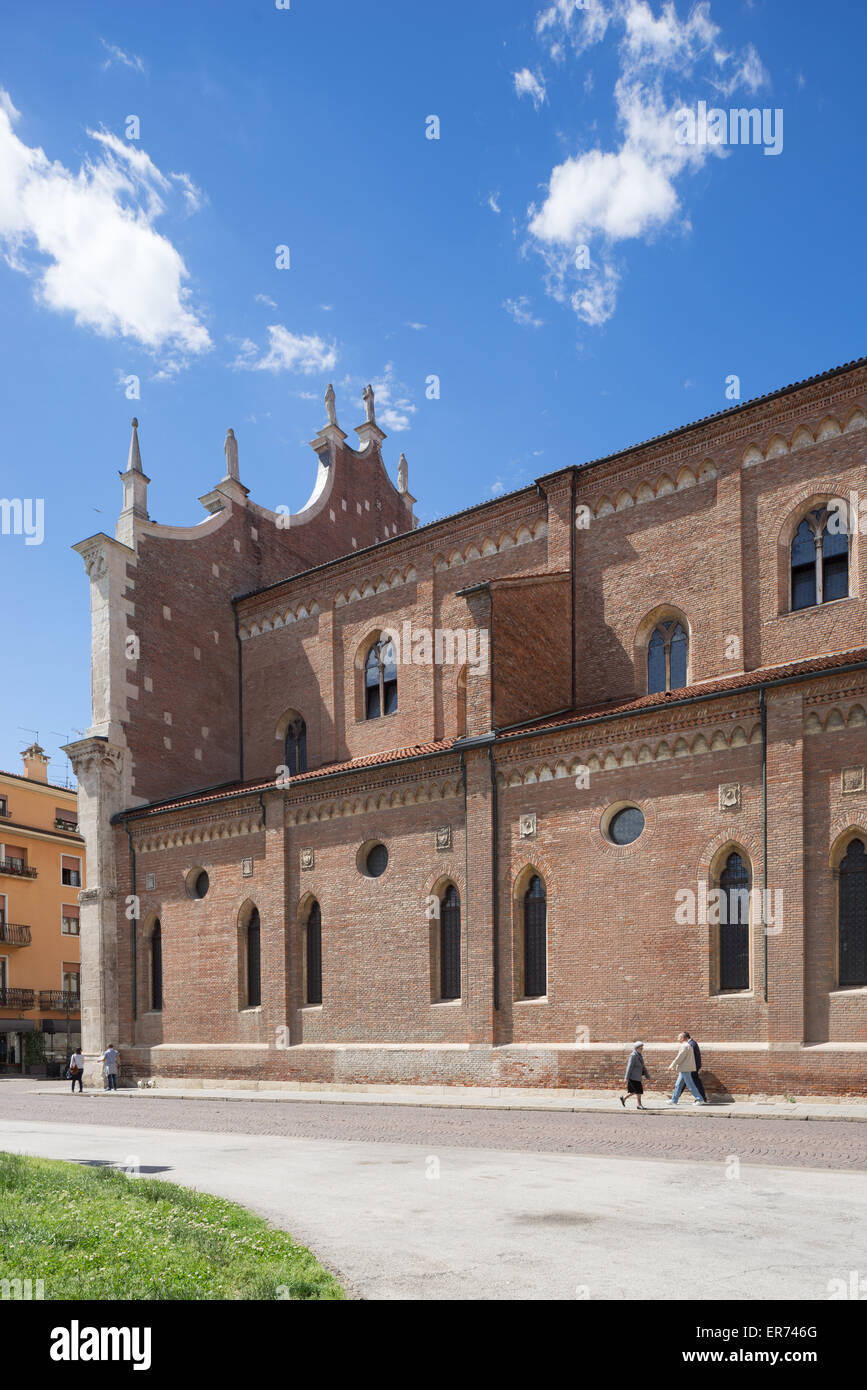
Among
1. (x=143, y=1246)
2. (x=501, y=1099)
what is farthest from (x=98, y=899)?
(x=143, y=1246)

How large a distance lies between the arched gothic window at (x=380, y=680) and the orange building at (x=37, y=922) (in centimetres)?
1868

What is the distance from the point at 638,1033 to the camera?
19.4 metres

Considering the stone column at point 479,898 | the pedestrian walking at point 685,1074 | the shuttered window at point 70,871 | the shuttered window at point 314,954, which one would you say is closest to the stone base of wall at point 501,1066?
the pedestrian walking at point 685,1074

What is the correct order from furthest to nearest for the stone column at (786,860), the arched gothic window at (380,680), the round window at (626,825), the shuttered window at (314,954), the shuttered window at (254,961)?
the arched gothic window at (380,680), the shuttered window at (254,961), the shuttered window at (314,954), the round window at (626,825), the stone column at (786,860)

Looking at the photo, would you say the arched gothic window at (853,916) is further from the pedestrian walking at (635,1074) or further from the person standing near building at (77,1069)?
the person standing near building at (77,1069)

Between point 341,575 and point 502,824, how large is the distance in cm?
1092

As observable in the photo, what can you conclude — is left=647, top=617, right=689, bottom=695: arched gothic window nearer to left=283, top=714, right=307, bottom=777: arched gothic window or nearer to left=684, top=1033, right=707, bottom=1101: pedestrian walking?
left=684, top=1033, right=707, bottom=1101: pedestrian walking

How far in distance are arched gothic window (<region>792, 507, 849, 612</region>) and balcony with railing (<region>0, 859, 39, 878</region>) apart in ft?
110

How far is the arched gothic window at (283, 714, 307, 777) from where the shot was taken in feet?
102

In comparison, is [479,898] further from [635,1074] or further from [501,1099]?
[635,1074]

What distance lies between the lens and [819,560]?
2152 cm

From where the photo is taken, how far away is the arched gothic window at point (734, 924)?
18.7m

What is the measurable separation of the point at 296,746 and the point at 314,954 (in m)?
7.52
